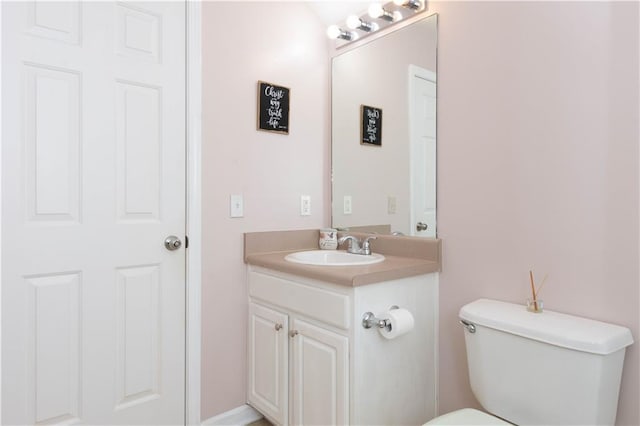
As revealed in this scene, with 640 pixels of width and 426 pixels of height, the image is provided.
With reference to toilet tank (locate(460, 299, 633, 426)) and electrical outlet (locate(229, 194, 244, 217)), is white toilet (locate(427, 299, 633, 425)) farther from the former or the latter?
electrical outlet (locate(229, 194, 244, 217))


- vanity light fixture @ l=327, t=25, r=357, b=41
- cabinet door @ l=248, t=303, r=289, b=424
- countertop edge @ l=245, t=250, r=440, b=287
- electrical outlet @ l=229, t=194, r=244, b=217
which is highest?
vanity light fixture @ l=327, t=25, r=357, b=41

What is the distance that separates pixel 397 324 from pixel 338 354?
10.0 inches

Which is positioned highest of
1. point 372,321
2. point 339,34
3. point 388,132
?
point 339,34

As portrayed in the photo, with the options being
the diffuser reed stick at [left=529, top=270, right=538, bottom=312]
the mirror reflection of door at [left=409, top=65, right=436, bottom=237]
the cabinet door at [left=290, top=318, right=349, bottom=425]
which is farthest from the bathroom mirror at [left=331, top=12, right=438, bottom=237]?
the cabinet door at [left=290, top=318, right=349, bottom=425]

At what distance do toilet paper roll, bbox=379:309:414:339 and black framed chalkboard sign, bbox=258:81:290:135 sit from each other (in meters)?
1.10

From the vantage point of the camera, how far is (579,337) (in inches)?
44.0

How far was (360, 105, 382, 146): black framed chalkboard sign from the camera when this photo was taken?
6.65 ft

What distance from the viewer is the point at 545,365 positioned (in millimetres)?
1171

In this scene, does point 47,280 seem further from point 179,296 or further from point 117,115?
point 117,115

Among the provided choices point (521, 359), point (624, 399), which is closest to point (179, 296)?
point (521, 359)

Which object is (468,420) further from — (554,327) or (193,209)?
(193,209)

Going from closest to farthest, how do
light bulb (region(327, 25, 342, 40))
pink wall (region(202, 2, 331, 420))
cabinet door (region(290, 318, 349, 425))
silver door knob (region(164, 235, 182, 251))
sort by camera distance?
cabinet door (region(290, 318, 349, 425))
silver door knob (region(164, 235, 182, 251))
pink wall (region(202, 2, 331, 420))
light bulb (region(327, 25, 342, 40))

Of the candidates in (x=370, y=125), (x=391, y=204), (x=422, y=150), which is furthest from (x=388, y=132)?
(x=391, y=204)

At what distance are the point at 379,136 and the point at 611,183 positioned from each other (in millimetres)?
1036
